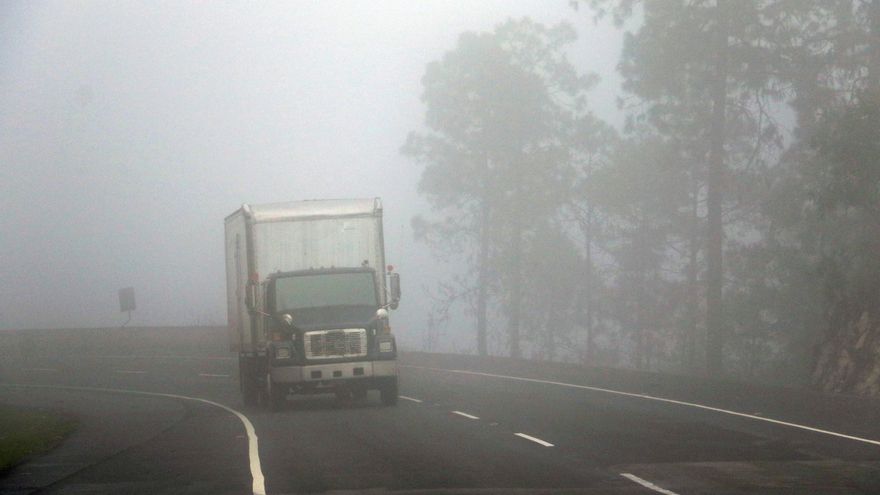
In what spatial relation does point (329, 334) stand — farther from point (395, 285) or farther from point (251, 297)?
point (251, 297)

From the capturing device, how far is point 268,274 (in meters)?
26.0

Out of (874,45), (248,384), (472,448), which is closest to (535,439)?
(472,448)

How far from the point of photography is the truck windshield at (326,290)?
2575 cm

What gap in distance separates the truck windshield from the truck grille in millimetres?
868

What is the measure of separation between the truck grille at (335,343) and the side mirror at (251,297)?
4.43 feet

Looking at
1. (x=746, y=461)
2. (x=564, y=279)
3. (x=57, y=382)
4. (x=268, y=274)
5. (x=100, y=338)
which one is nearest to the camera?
(x=746, y=461)

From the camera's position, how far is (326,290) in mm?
25812

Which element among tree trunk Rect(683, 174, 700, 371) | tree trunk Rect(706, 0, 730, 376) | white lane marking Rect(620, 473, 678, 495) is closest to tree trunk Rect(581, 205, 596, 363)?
tree trunk Rect(683, 174, 700, 371)

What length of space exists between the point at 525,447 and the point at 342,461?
8.39 ft

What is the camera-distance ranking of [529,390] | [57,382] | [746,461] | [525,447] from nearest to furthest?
1. [746,461]
2. [525,447]
3. [529,390]
4. [57,382]

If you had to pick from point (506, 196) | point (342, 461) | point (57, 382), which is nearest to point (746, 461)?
point (342, 461)

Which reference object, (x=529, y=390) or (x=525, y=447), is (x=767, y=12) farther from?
(x=525, y=447)

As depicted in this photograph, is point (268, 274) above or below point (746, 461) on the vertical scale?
above

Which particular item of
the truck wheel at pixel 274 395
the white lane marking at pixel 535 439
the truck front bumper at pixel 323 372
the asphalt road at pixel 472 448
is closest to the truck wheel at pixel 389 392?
the asphalt road at pixel 472 448
